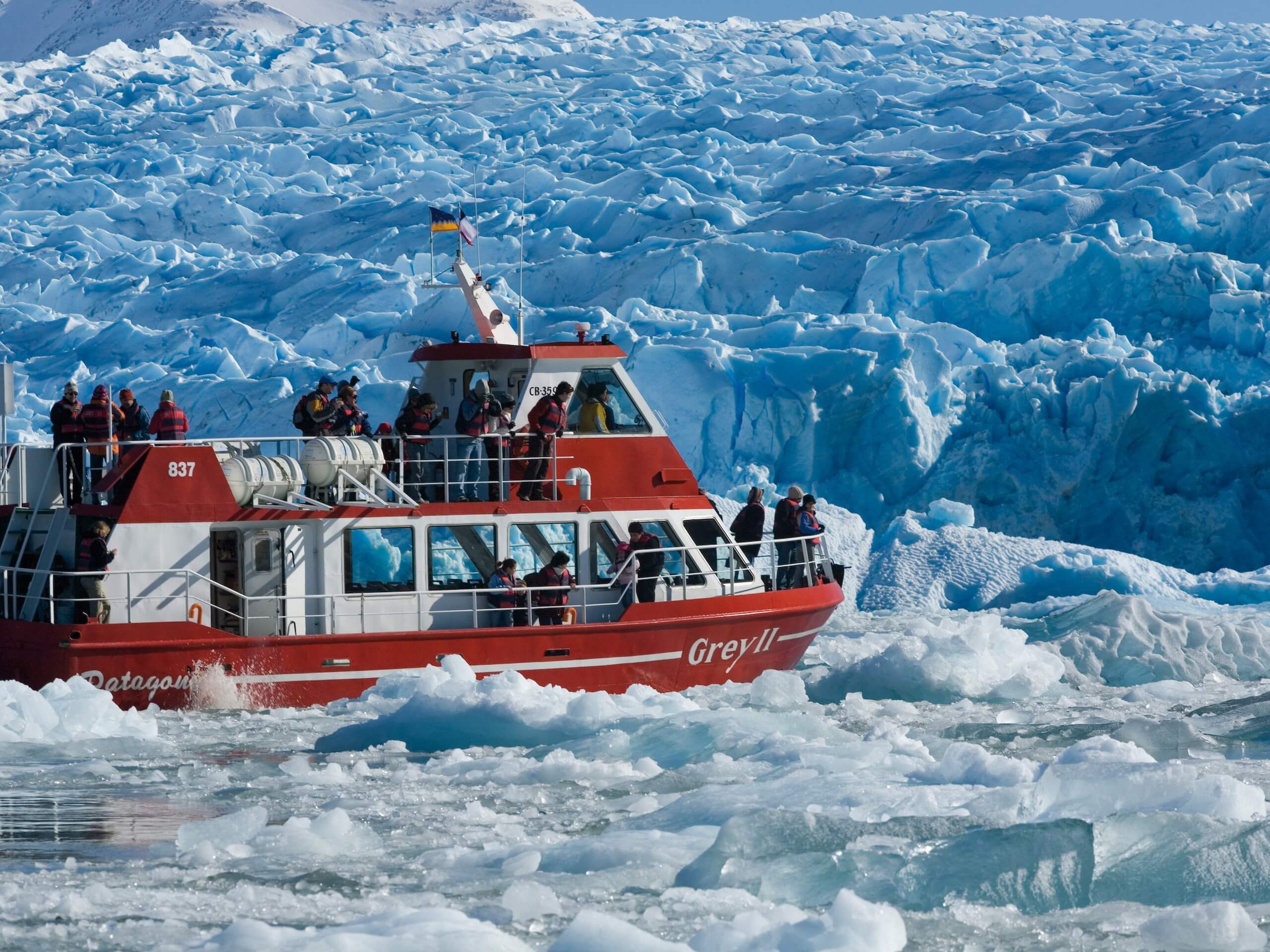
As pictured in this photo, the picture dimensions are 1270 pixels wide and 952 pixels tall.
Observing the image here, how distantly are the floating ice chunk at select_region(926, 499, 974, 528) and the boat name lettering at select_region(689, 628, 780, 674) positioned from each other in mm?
6360

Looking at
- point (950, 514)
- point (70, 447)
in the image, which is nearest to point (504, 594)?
point (70, 447)

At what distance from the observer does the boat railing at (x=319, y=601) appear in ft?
34.5

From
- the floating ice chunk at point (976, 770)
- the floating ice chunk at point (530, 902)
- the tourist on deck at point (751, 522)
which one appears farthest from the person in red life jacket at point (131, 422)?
the floating ice chunk at point (530, 902)

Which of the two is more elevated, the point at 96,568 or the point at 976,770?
the point at 96,568

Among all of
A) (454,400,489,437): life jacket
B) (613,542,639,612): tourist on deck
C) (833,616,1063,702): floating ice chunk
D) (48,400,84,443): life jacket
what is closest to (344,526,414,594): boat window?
(454,400,489,437): life jacket

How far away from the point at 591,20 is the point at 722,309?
2770 cm

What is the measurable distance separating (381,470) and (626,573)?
1.89 m

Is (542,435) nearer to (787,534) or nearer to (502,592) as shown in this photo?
(502,592)

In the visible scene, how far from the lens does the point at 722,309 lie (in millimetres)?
23781

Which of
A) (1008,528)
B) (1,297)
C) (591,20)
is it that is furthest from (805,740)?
(591,20)

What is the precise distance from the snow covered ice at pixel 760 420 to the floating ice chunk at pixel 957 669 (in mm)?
32

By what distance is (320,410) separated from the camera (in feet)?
37.5

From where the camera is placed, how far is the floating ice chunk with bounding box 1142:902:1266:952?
547cm

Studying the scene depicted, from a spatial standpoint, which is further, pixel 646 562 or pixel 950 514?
pixel 950 514
